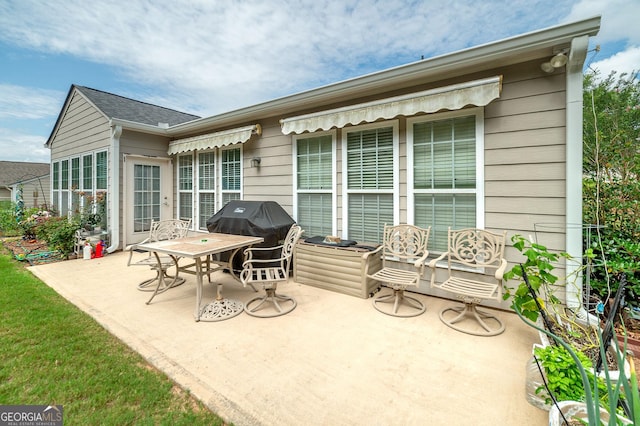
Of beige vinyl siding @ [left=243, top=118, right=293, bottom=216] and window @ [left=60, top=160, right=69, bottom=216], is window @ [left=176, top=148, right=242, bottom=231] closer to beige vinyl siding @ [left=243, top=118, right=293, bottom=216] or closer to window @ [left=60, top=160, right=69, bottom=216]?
beige vinyl siding @ [left=243, top=118, right=293, bottom=216]

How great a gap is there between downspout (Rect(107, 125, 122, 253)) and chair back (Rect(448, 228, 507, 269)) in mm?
6605

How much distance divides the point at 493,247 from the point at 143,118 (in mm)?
7748

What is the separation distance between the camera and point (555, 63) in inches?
105

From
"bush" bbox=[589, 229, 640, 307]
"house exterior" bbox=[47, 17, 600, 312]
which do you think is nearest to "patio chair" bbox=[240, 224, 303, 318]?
"house exterior" bbox=[47, 17, 600, 312]

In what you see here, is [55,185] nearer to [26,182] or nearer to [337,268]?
[26,182]

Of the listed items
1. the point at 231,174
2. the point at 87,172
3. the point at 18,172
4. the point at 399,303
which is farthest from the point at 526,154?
the point at 18,172

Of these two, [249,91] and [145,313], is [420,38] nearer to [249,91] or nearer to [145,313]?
[145,313]

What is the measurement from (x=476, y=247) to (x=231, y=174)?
181 inches

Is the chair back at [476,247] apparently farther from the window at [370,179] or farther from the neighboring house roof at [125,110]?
the neighboring house roof at [125,110]

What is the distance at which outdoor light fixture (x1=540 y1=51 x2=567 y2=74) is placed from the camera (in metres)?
2.61

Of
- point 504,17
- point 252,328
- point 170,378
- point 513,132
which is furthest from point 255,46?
point 170,378

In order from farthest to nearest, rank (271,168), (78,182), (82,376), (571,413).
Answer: (78,182) < (271,168) < (82,376) < (571,413)

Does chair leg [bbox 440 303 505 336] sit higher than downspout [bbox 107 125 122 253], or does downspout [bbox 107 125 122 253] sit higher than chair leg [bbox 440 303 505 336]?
downspout [bbox 107 125 122 253]

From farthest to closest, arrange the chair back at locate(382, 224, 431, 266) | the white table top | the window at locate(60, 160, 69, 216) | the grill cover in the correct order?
the window at locate(60, 160, 69, 216), the grill cover, the chair back at locate(382, 224, 431, 266), the white table top
